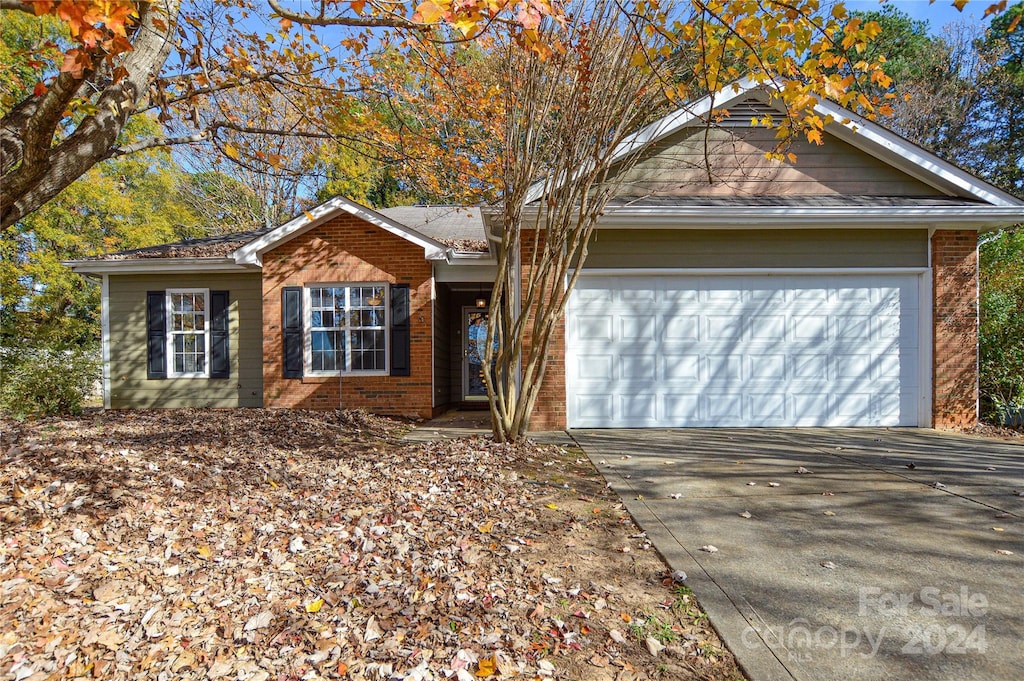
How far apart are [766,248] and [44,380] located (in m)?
11.2

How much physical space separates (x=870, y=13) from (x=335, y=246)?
22.5m

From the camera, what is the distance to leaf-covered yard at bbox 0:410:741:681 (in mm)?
2377

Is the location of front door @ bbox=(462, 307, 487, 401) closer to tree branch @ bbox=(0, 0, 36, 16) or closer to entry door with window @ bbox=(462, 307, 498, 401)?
entry door with window @ bbox=(462, 307, 498, 401)

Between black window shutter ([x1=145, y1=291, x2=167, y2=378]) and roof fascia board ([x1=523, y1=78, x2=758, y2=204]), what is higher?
roof fascia board ([x1=523, y1=78, x2=758, y2=204])

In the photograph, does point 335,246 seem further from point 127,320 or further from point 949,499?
point 949,499

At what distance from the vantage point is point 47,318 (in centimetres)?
1695

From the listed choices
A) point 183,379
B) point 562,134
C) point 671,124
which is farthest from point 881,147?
point 183,379

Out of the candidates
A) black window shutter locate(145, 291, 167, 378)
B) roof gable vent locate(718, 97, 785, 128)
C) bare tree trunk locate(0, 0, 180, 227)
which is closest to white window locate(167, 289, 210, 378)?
black window shutter locate(145, 291, 167, 378)

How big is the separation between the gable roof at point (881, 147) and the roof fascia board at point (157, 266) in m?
6.58

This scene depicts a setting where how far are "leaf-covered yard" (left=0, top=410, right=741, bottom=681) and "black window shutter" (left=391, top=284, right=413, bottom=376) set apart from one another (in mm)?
4417

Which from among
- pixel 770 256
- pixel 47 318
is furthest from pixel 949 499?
pixel 47 318

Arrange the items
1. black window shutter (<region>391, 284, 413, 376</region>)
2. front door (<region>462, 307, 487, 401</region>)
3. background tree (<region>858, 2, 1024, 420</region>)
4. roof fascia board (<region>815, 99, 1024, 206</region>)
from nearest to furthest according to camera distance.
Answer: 1. roof fascia board (<region>815, 99, 1024, 206</region>)
2. black window shutter (<region>391, 284, 413, 376</region>)
3. front door (<region>462, 307, 487, 401</region>)
4. background tree (<region>858, 2, 1024, 420</region>)

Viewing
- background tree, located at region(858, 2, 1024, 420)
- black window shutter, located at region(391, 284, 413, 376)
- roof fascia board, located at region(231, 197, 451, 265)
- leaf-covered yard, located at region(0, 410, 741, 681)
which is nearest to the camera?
leaf-covered yard, located at region(0, 410, 741, 681)

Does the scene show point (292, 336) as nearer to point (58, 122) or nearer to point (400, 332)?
point (400, 332)
